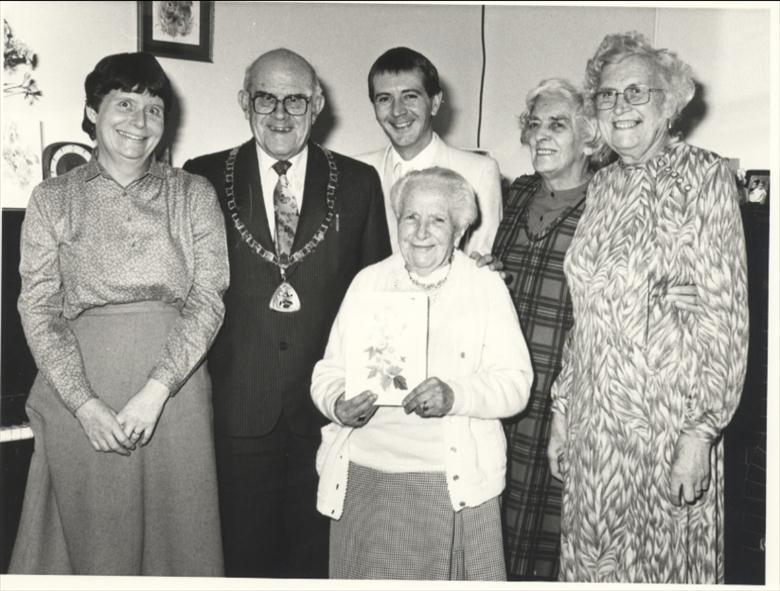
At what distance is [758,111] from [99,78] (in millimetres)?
1954

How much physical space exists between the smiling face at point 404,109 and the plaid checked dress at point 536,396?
49 cm

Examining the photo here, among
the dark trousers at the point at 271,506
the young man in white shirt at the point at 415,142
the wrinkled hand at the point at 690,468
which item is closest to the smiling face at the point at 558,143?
the young man in white shirt at the point at 415,142

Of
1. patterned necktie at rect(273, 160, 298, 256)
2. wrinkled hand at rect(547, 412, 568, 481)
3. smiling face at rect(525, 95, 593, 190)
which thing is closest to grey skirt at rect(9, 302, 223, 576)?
patterned necktie at rect(273, 160, 298, 256)

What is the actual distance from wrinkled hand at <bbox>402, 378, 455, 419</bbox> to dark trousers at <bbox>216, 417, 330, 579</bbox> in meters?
0.52

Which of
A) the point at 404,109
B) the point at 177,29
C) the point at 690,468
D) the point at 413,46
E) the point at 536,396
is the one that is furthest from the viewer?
the point at 413,46

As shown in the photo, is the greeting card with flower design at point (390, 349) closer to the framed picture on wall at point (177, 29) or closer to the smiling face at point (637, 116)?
the smiling face at point (637, 116)

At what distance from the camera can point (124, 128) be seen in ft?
6.67

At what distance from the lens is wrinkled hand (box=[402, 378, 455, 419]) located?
6.19 ft

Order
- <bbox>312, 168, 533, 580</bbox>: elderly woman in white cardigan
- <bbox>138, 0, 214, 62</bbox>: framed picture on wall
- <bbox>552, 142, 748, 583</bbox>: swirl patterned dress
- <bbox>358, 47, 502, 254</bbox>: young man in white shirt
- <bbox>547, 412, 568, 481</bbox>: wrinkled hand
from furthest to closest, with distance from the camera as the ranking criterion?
<bbox>358, 47, 502, 254</bbox>: young man in white shirt, <bbox>138, 0, 214, 62</bbox>: framed picture on wall, <bbox>547, 412, 568, 481</bbox>: wrinkled hand, <bbox>312, 168, 533, 580</bbox>: elderly woman in white cardigan, <bbox>552, 142, 748, 583</bbox>: swirl patterned dress

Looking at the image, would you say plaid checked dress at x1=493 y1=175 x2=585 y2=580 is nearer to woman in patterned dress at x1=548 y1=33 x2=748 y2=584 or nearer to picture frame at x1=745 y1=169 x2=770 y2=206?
woman in patterned dress at x1=548 y1=33 x2=748 y2=584

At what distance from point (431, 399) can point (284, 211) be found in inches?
31.9

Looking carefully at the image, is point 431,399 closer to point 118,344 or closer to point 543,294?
point 543,294

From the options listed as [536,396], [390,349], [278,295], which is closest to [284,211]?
[278,295]

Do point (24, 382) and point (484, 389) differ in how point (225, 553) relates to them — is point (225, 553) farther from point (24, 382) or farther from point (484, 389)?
point (484, 389)
